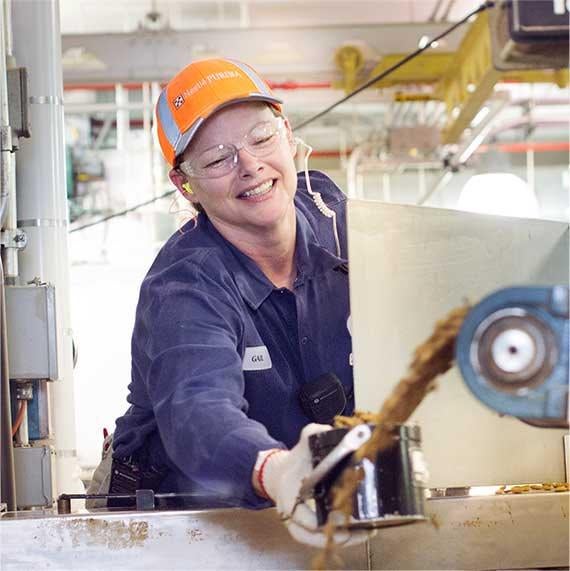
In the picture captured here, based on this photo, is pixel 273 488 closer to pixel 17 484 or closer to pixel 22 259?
pixel 17 484

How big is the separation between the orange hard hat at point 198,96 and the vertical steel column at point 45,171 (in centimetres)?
67

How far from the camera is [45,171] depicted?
2637mm

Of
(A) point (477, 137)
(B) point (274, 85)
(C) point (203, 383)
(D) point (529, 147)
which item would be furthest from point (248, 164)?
(D) point (529, 147)

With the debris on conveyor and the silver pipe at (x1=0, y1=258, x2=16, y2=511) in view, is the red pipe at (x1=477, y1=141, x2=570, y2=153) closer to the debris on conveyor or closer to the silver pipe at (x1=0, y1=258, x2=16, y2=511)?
the silver pipe at (x1=0, y1=258, x2=16, y2=511)

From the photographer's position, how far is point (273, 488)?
1.40m

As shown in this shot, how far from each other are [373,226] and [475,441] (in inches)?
14.6

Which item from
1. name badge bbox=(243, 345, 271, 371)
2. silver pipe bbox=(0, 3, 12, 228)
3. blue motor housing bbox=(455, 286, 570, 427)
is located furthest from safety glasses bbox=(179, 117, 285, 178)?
blue motor housing bbox=(455, 286, 570, 427)

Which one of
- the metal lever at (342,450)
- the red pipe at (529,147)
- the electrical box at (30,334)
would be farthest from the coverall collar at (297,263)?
the red pipe at (529,147)

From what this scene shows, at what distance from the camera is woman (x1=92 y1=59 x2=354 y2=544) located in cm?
183

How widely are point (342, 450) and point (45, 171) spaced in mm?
1582

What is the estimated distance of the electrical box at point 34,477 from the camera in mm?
2219

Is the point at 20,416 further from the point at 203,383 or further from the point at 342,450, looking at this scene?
the point at 342,450

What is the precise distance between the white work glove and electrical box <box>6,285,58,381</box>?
95 centimetres

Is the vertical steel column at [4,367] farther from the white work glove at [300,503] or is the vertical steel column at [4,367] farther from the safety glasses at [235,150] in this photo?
the white work glove at [300,503]
